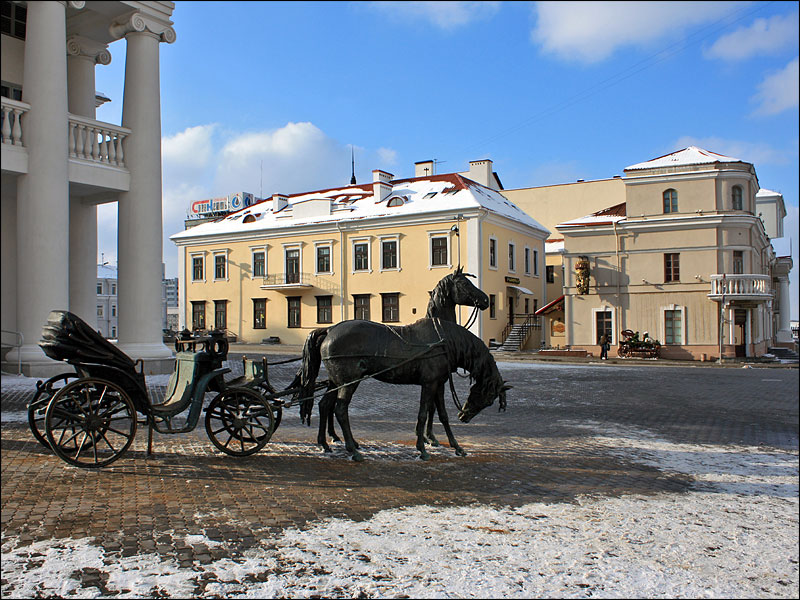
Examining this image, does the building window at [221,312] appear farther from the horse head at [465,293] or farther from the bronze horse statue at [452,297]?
the horse head at [465,293]

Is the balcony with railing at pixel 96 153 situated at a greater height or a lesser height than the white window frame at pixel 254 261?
greater

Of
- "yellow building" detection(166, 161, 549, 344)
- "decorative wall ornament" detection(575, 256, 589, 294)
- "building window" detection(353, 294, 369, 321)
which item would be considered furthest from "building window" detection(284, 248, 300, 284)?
"decorative wall ornament" detection(575, 256, 589, 294)

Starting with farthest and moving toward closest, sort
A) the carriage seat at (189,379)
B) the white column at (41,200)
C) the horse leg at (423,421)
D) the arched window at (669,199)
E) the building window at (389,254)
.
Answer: the white column at (41,200) → the building window at (389,254) → the horse leg at (423,421) → the carriage seat at (189,379) → the arched window at (669,199)

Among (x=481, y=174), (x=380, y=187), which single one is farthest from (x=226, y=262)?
(x=481, y=174)

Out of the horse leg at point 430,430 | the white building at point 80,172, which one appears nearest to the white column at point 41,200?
the white building at point 80,172

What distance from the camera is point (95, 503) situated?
16.5ft

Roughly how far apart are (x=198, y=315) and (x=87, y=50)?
28.3ft

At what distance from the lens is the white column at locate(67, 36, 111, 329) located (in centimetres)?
1366

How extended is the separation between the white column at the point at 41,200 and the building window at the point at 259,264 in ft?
17.6

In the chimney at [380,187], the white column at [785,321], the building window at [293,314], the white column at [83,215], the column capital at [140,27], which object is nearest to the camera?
the white column at [785,321]

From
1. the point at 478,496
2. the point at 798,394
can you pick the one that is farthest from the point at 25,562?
the point at 798,394

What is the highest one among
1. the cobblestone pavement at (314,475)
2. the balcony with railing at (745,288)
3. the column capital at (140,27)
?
the column capital at (140,27)

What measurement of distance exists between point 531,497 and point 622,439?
3339mm

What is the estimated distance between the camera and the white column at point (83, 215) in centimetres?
1366
